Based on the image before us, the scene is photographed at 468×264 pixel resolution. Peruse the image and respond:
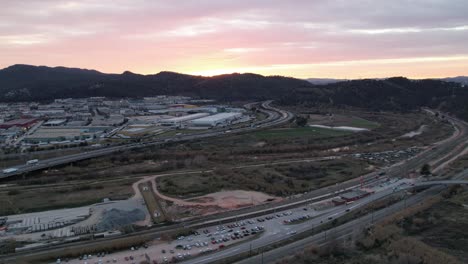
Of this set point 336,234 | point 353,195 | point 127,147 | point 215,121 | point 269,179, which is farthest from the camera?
point 215,121

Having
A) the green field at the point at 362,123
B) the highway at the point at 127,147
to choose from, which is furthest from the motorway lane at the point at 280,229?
the green field at the point at 362,123

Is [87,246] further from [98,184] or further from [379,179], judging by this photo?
[379,179]

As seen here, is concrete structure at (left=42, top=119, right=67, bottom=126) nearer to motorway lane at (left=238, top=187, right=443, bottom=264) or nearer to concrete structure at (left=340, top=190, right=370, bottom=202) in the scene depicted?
concrete structure at (left=340, top=190, right=370, bottom=202)

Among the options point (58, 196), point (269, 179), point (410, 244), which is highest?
point (269, 179)

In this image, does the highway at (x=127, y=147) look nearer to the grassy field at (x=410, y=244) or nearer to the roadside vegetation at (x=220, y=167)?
the roadside vegetation at (x=220, y=167)

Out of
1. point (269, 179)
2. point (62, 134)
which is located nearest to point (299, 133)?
point (269, 179)

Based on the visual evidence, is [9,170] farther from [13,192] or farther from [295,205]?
[295,205]

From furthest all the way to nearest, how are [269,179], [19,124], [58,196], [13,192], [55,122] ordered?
[55,122] → [19,124] → [269,179] → [13,192] → [58,196]
